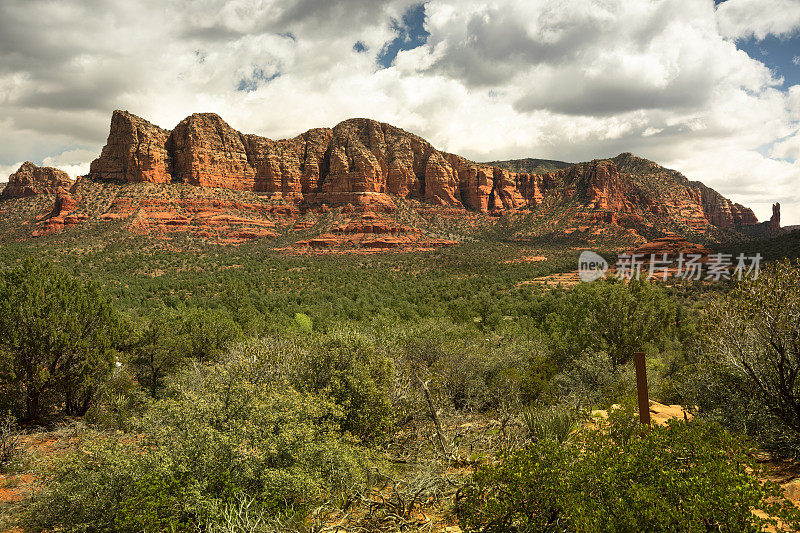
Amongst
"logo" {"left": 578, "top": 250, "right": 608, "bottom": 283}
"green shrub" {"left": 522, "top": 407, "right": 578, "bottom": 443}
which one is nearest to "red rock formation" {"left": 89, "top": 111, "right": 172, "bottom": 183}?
"logo" {"left": 578, "top": 250, "right": 608, "bottom": 283}

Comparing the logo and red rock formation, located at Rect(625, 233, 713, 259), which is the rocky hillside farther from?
the logo

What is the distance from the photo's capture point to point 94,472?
21.3ft

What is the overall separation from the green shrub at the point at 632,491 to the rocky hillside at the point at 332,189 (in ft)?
286

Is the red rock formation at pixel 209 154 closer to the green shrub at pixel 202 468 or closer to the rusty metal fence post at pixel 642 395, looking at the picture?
the green shrub at pixel 202 468

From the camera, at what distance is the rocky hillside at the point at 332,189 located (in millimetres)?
88062

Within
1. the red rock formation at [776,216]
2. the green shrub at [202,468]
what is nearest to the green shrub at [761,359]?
the green shrub at [202,468]

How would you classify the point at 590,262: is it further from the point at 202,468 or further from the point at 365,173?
the point at 202,468

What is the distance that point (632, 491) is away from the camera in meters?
4.36

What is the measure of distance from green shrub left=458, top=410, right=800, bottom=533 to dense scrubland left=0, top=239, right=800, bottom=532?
0.03 m

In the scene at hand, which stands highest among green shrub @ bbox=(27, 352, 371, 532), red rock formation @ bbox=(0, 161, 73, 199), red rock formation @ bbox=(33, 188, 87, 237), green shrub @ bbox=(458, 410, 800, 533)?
red rock formation @ bbox=(0, 161, 73, 199)

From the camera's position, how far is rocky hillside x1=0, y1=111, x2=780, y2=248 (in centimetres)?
8806

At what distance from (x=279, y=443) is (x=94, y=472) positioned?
307cm

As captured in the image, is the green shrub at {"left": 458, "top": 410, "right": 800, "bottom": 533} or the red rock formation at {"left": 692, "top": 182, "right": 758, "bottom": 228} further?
the red rock formation at {"left": 692, "top": 182, "right": 758, "bottom": 228}

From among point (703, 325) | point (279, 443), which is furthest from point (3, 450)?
point (703, 325)
